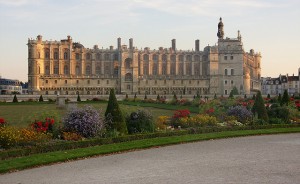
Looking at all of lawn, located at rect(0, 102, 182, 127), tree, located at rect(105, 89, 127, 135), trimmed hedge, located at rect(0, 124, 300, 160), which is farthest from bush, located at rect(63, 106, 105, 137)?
lawn, located at rect(0, 102, 182, 127)

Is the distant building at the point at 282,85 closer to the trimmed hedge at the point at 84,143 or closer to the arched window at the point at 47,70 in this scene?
the arched window at the point at 47,70

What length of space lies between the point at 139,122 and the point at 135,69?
66687 millimetres

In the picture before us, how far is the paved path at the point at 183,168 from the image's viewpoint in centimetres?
1035

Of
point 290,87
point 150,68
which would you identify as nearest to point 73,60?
point 150,68

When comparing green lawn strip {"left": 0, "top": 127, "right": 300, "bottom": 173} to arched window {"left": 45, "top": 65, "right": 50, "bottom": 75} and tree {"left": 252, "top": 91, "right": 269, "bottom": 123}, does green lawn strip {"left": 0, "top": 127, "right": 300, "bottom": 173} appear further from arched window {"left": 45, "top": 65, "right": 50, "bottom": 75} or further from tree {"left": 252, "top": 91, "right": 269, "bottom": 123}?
arched window {"left": 45, "top": 65, "right": 50, "bottom": 75}

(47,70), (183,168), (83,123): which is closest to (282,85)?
(47,70)

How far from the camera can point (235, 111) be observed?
25391 millimetres

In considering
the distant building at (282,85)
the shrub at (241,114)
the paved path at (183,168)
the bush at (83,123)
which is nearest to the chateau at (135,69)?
the distant building at (282,85)

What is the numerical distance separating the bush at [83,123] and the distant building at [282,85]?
321ft

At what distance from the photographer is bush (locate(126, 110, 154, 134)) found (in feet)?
64.2

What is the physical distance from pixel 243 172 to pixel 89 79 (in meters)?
75.4

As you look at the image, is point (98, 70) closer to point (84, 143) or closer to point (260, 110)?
point (260, 110)

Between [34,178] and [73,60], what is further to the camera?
[73,60]

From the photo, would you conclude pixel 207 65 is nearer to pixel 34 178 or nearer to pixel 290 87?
pixel 290 87
